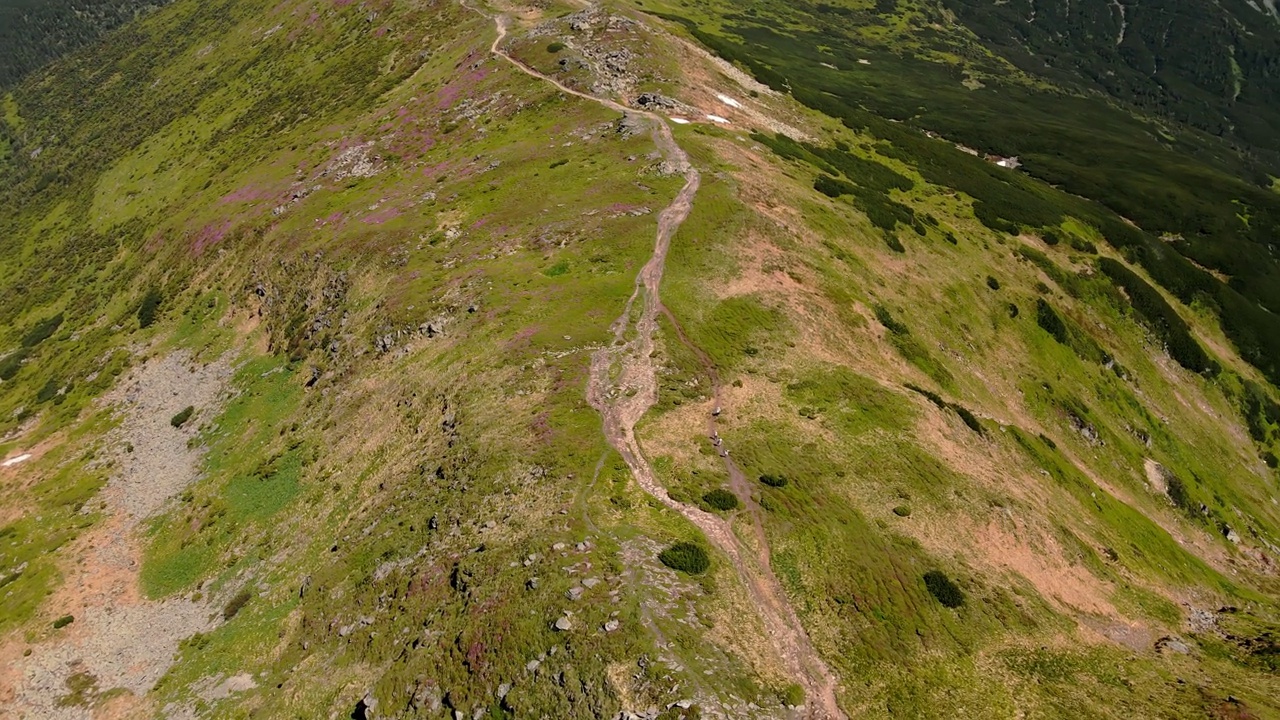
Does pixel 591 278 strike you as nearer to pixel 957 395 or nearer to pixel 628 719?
pixel 957 395

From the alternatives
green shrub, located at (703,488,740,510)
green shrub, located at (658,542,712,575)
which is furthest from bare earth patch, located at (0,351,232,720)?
green shrub, located at (703,488,740,510)

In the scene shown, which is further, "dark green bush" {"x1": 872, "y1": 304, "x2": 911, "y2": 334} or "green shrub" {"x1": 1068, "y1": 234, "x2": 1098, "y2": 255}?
"green shrub" {"x1": 1068, "y1": 234, "x2": 1098, "y2": 255}

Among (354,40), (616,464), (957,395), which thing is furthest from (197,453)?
(354,40)

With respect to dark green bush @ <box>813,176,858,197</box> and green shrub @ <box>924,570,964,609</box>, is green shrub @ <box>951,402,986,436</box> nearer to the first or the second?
green shrub @ <box>924,570,964,609</box>

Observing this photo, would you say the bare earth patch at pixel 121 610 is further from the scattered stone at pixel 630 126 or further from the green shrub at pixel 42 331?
the scattered stone at pixel 630 126

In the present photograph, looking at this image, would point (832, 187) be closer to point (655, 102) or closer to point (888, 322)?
point (655, 102)

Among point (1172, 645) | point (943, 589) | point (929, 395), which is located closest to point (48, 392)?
point (943, 589)
